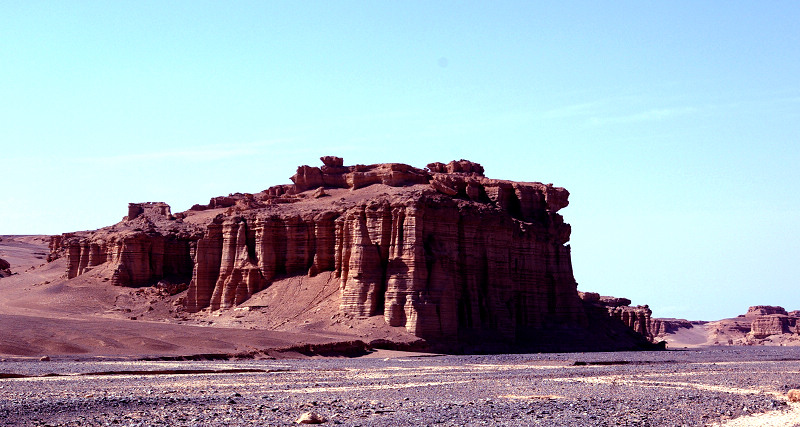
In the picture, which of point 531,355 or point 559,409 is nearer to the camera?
point 559,409

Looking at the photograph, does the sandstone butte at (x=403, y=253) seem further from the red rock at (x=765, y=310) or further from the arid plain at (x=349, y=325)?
the red rock at (x=765, y=310)

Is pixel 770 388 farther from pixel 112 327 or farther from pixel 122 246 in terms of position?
pixel 122 246

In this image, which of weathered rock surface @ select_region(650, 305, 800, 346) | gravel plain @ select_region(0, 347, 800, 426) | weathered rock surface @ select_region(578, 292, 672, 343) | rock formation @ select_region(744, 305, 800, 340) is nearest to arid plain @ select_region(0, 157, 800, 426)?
gravel plain @ select_region(0, 347, 800, 426)

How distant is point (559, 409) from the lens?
2847 centimetres

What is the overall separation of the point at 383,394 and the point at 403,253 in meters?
30.6

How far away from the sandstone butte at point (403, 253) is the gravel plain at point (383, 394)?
1293 centimetres

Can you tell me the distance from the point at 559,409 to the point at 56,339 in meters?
33.6

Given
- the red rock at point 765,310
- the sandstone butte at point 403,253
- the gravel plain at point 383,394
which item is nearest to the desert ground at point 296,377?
the gravel plain at point 383,394

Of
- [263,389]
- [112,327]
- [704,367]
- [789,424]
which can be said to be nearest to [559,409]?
[789,424]

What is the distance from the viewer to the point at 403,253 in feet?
206

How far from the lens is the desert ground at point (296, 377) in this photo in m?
26.7

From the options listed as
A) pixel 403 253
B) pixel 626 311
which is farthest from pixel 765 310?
pixel 403 253

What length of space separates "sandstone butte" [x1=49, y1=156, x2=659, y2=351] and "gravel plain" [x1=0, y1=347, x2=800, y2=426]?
1293 cm

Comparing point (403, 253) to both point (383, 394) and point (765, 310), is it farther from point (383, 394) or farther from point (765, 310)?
point (765, 310)
